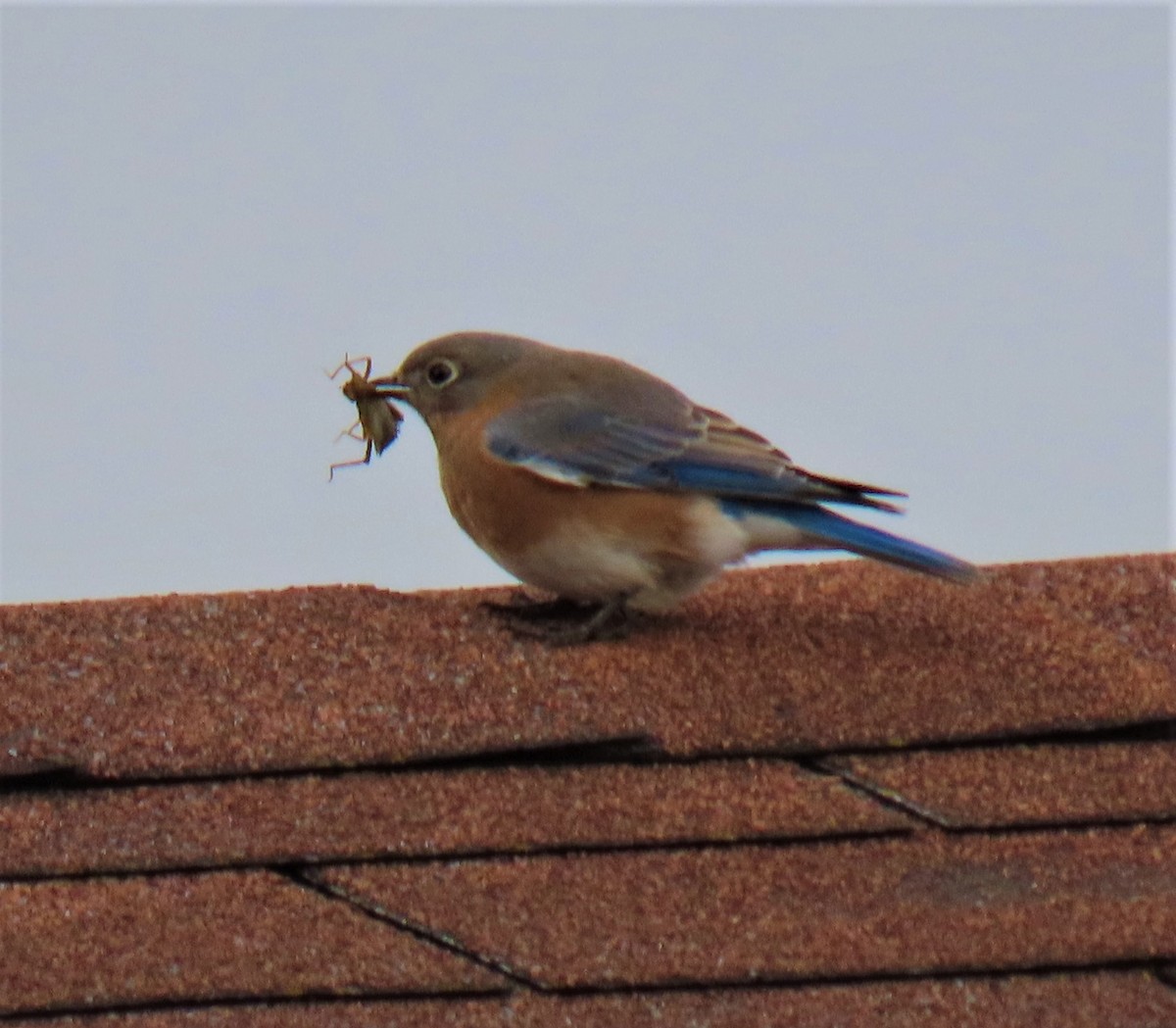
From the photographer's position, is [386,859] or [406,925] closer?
[406,925]

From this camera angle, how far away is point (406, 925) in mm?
3609

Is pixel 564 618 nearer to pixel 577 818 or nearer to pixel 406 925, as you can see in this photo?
pixel 577 818

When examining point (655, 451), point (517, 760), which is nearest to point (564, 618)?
point (655, 451)

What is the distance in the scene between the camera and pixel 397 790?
12.8 feet

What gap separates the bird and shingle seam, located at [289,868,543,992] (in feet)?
3.29

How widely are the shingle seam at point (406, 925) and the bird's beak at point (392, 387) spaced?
2.37 metres

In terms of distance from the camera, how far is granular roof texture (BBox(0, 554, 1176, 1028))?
348 cm

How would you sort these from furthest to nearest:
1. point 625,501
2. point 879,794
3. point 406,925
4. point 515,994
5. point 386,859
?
point 625,501 → point 879,794 → point 386,859 → point 406,925 → point 515,994

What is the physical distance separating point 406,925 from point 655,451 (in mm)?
1912

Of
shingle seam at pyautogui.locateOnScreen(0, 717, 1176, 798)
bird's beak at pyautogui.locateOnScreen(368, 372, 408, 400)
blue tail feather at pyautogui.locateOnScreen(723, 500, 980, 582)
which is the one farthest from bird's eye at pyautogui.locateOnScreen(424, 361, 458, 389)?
shingle seam at pyautogui.locateOnScreen(0, 717, 1176, 798)

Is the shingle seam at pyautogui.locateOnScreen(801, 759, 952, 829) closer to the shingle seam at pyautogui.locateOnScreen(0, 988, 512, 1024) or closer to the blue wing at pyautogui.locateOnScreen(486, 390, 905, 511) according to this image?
the shingle seam at pyautogui.locateOnScreen(0, 988, 512, 1024)

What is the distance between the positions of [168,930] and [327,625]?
2.97 feet

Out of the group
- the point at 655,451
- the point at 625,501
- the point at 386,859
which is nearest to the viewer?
the point at 386,859

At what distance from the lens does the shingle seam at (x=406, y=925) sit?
11.5ft
